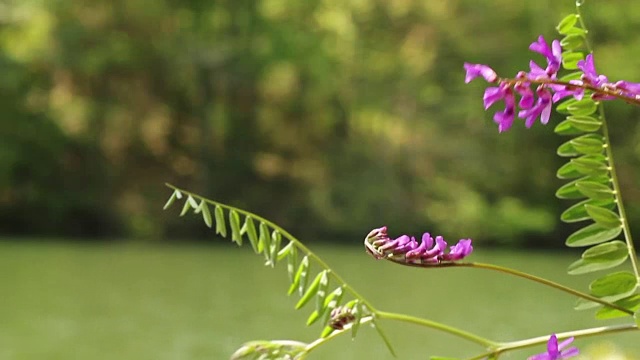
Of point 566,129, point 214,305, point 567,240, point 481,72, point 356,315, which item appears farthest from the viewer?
point 214,305

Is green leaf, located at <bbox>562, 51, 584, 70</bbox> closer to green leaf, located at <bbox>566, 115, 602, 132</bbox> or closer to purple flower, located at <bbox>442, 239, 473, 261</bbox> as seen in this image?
green leaf, located at <bbox>566, 115, 602, 132</bbox>

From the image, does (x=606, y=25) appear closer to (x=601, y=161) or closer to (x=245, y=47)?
(x=245, y=47)

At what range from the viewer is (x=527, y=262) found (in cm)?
1414

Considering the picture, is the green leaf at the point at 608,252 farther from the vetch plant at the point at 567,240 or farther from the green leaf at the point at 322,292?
the green leaf at the point at 322,292

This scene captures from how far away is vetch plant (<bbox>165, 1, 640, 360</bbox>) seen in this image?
2.35 ft

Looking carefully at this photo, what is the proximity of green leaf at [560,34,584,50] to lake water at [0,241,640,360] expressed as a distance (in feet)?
10.7

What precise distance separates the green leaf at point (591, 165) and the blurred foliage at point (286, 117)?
15653 mm

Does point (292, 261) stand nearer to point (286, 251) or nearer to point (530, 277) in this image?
point (286, 251)

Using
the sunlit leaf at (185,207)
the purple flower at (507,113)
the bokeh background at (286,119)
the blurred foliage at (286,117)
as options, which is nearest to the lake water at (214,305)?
the bokeh background at (286,119)

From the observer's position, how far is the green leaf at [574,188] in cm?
94

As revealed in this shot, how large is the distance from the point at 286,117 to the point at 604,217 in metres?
16.7

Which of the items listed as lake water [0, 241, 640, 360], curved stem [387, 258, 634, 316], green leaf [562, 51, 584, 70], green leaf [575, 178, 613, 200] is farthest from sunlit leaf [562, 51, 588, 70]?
lake water [0, 241, 640, 360]

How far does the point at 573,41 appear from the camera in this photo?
0.94 meters

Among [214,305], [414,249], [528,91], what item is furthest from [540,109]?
[214,305]
